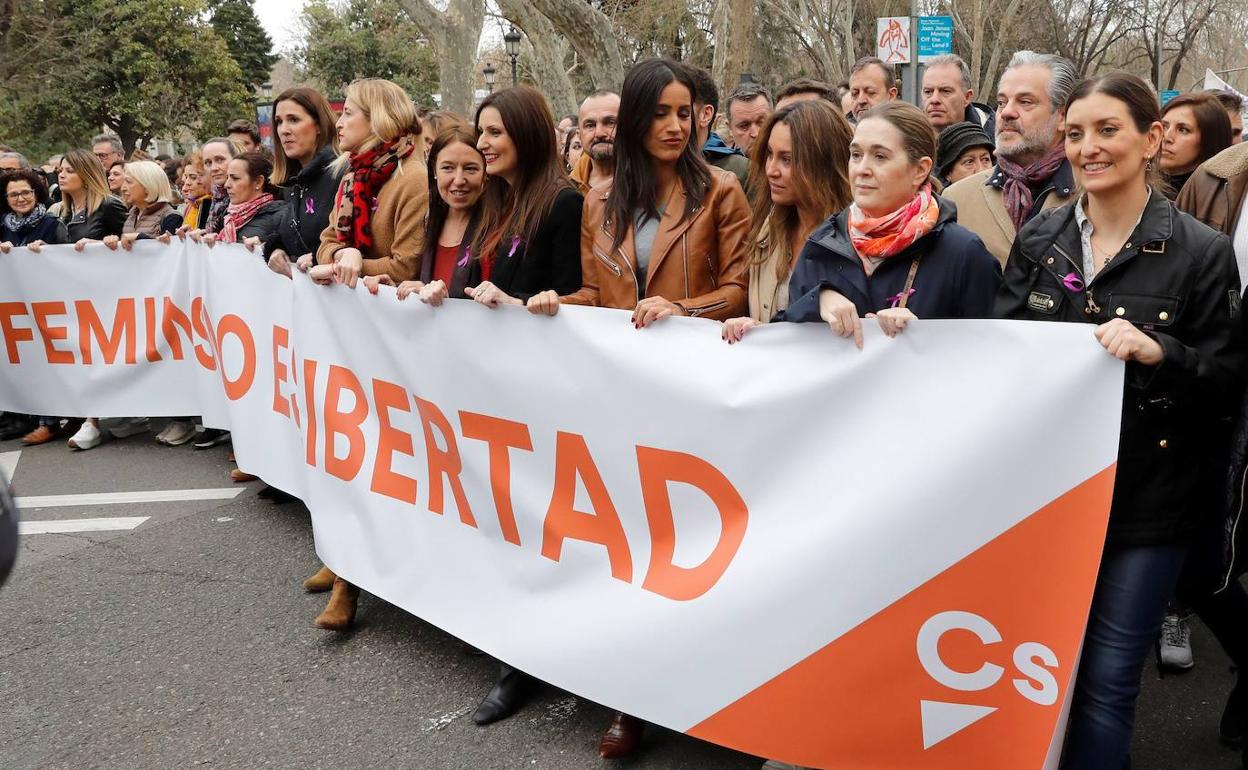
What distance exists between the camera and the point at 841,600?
8.27 feet

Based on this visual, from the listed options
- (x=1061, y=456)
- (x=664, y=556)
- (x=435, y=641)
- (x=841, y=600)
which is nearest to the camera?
(x=1061, y=456)

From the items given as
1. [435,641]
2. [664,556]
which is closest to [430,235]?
[435,641]

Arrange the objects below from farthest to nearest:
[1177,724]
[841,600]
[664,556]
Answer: [1177,724] → [664,556] → [841,600]

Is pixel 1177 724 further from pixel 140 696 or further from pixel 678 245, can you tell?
pixel 140 696

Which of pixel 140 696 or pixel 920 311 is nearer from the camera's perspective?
pixel 920 311

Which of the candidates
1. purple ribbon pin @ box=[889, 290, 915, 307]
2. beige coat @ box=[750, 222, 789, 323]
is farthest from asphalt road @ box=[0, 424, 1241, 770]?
beige coat @ box=[750, 222, 789, 323]

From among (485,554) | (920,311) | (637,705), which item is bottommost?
(637,705)

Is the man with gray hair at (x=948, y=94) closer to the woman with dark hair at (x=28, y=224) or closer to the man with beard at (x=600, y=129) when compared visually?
the man with beard at (x=600, y=129)

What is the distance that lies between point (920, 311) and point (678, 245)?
1.02 metres

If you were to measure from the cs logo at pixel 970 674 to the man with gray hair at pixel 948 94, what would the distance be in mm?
2954

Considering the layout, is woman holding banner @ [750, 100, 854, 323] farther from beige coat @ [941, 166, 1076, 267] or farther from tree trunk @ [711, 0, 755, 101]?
tree trunk @ [711, 0, 755, 101]

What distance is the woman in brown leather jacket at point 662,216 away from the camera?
11.4 feet

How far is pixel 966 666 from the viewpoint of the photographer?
239 centimetres

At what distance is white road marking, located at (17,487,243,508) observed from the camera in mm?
5844
